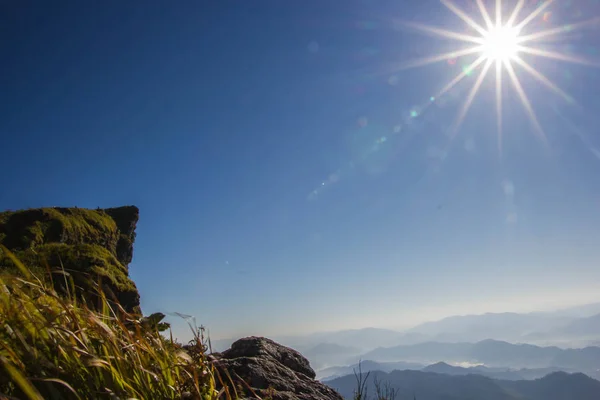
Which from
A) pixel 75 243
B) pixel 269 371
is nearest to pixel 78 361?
pixel 269 371

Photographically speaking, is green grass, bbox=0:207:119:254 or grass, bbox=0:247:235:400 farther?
green grass, bbox=0:207:119:254

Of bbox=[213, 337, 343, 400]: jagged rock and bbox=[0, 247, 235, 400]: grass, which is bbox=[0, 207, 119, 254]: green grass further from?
bbox=[0, 247, 235, 400]: grass

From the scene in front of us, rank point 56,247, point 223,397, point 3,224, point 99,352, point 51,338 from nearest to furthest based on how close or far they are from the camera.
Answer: point 51,338 → point 99,352 → point 223,397 → point 56,247 → point 3,224

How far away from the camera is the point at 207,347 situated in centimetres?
362

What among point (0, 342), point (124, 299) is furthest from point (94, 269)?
point (0, 342)

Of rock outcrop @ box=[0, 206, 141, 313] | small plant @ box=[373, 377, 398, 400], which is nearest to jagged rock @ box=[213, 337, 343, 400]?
small plant @ box=[373, 377, 398, 400]

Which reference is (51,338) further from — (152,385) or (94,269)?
(94,269)

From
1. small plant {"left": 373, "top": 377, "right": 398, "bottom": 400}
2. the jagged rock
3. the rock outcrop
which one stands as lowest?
small plant {"left": 373, "top": 377, "right": 398, "bottom": 400}

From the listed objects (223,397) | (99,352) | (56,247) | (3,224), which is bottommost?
(223,397)

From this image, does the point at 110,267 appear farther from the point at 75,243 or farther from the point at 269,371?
the point at 269,371

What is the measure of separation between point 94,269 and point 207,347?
10.6 m

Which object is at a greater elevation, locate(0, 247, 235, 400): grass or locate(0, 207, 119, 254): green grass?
locate(0, 207, 119, 254): green grass

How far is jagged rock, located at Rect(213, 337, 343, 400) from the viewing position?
4043mm

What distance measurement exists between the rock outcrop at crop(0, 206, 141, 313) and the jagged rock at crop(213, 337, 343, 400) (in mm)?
5205
